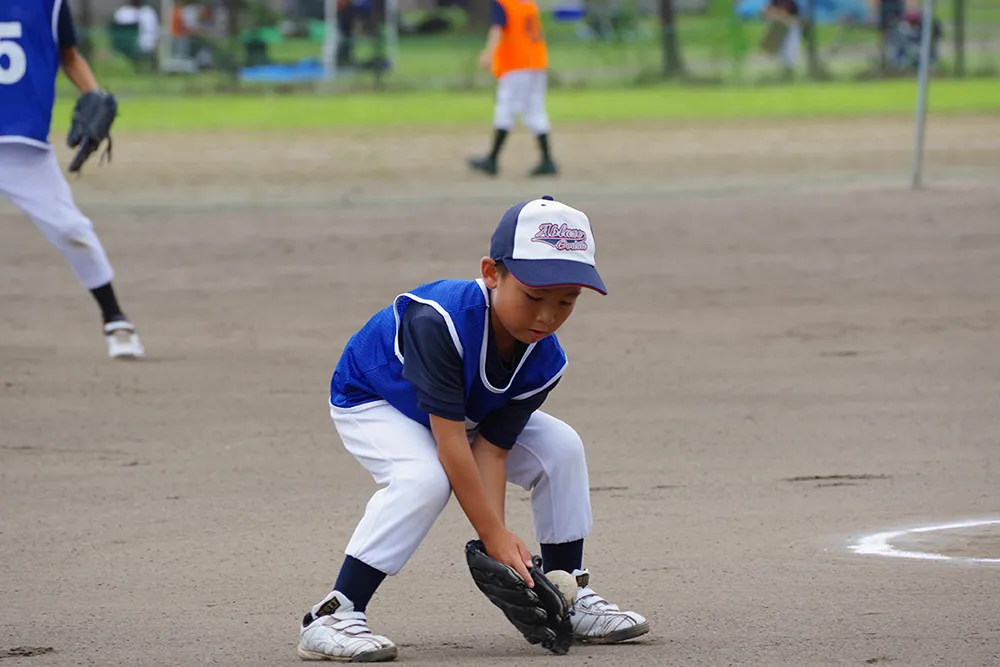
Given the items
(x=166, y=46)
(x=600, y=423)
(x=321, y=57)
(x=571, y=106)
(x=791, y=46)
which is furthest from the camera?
(x=321, y=57)

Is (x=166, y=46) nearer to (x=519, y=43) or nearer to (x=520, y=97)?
(x=519, y=43)

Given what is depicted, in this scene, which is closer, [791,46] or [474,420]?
[474,420]

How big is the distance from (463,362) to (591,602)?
707 millimetres

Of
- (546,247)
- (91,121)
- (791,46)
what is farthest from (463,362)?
(791,46)

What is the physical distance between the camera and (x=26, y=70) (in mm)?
7566

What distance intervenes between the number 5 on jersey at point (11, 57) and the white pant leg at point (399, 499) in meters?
4.44

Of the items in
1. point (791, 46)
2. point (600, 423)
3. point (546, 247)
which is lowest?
point (791, 46)

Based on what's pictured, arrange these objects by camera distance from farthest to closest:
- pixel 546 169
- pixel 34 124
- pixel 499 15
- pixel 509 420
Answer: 1. pixel 546 169
2. pixel 499 15
3. pixel 34 124
4. pixel 509 420

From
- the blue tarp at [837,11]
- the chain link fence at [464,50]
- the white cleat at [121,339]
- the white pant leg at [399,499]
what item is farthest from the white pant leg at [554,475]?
the blue tarp at [837,11]

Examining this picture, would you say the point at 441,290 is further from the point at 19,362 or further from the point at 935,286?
the point at 935,286

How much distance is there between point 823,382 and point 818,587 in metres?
2.99

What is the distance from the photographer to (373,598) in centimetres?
436

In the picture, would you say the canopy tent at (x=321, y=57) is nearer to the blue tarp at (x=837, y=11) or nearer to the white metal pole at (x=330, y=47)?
the white metal pole at (x=330, y=47)

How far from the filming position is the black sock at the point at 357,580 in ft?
12.2
